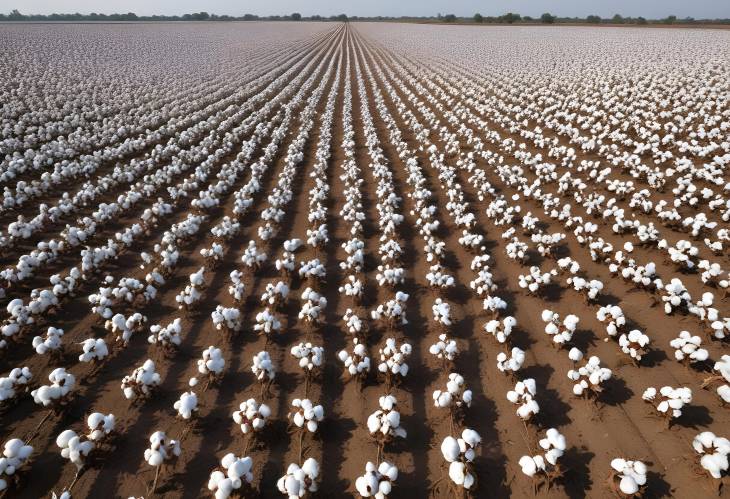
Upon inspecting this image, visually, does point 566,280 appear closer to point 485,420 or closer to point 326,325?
point 485,420

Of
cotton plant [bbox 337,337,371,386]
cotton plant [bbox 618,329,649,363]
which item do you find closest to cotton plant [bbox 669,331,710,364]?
cotton plant [bbox 618,329,649,363]

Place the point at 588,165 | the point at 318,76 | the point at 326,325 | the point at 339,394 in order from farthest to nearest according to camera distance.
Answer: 1. the point at 318,76
2. the point at 588,165
3. the point at 326,325
4. the point at 339,394

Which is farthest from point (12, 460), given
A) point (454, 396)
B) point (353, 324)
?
point (454, 396)

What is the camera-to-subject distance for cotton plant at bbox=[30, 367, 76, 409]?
682cm

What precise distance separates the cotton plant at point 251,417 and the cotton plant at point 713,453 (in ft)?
22.3

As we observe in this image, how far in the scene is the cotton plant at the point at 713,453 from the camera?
18.3 feet

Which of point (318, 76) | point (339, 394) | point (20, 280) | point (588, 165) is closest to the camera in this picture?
point (339, 394)

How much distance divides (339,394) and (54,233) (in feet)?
39.7

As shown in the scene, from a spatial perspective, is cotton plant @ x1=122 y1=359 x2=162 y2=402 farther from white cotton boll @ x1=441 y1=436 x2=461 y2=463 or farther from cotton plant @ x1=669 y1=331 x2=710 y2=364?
cotton plant @ x1=669 y1=331 x2=710 y2=364

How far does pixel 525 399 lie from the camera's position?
6773 mm

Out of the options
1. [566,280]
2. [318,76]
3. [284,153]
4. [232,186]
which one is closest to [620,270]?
[566,280]

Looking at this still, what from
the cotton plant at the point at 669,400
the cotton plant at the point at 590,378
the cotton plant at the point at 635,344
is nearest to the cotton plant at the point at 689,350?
the cotton plant at the point at 635,344

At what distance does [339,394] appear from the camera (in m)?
7.63

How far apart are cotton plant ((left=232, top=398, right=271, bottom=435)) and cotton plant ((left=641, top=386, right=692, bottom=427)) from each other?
6748 millimetres
